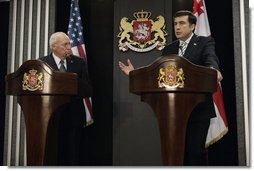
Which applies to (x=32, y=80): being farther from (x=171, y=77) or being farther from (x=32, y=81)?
(x=171, y=77)

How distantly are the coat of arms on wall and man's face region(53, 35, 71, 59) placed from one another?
55 cm

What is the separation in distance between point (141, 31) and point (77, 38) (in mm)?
682

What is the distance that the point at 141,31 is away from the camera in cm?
369

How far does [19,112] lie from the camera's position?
383 cm

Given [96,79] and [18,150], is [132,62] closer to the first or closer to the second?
[96,79]

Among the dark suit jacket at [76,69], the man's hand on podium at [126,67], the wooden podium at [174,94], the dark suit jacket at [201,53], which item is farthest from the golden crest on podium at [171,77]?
the dark suit jacket at [76,69]

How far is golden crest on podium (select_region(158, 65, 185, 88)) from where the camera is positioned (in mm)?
2281

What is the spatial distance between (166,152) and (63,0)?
7.93ft

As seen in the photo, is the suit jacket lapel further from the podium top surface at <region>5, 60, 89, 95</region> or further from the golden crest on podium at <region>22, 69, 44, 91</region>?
the golden crest on podium at <region>22, 69, 44, 91</region>

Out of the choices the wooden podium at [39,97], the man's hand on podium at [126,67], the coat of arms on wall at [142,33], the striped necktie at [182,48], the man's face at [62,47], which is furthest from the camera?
the coat of arms on wall at [142,33]

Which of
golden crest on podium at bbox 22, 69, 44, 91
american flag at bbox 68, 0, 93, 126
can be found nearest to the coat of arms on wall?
american flag at bbox 68, 0, 93, 126

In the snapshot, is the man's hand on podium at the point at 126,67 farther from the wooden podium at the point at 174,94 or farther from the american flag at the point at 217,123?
the wooden podium at the point at 174,94

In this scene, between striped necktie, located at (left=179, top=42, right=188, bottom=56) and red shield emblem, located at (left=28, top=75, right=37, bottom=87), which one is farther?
striped necktie, located at (left=179, top=42, right=188, bottom=56)

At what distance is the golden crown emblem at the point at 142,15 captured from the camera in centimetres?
370
